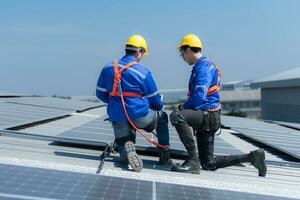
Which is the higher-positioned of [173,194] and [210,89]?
[210,89]

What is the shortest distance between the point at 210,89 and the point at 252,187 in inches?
63.1

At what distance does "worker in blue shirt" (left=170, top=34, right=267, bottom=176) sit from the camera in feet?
21.5

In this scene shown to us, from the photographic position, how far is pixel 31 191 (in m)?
4.46

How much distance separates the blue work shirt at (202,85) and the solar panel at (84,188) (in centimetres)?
146

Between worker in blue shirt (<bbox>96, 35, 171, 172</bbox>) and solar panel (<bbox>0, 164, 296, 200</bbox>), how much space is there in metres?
1.19

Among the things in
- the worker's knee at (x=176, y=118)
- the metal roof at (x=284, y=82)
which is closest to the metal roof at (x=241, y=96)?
the metal roof at (x=284, y=82)

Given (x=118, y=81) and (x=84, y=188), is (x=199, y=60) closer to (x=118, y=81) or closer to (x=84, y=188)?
(x=118, y=81)

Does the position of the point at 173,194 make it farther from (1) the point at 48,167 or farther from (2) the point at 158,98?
(2) the point at 158,98

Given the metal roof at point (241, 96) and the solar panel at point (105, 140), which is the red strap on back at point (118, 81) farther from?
the metal roof at point (241, 96)

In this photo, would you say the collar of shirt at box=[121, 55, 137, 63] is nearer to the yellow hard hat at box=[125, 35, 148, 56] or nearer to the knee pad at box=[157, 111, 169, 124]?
the yellow hard hat at box=[125, 35, 148, 56]

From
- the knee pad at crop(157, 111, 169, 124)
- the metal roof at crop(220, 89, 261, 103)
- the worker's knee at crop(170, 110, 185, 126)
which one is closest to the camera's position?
the worker's knee at crop(170, 110, 185, 126)

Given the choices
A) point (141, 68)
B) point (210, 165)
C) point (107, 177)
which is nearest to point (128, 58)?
point (141, 68)

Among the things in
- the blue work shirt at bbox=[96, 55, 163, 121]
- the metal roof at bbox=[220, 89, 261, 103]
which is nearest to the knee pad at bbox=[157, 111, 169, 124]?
the blue work shirt at bbox=[96, 55, 163, 121]

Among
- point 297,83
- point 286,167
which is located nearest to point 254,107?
point 297,83
